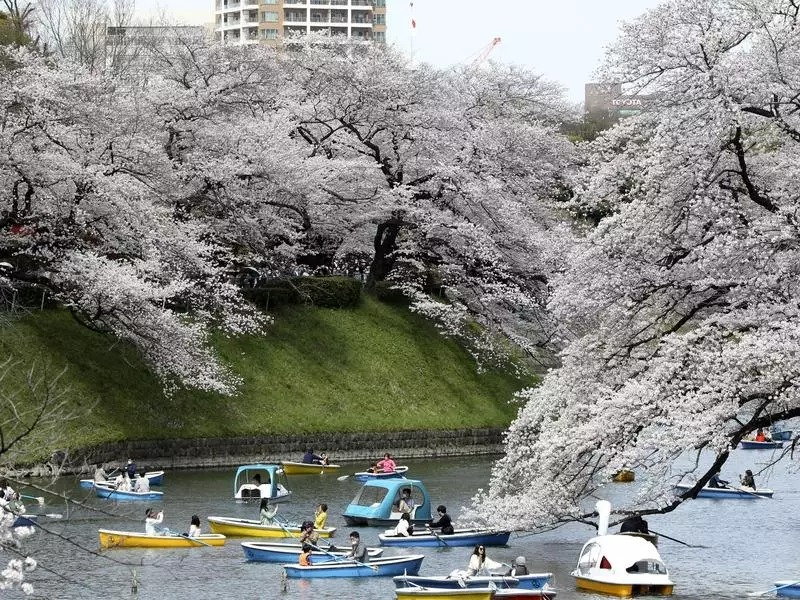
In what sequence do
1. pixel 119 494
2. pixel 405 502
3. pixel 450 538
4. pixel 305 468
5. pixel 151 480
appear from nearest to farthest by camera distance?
pixel 450 538
pixel 405 502
pixel 119 494
pixel 151 480
pixel 305 468

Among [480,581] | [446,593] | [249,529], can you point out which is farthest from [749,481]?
[446,593]

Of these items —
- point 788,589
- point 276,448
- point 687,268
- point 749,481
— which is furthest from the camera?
point 276,448

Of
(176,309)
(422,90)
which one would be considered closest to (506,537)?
(176,309)

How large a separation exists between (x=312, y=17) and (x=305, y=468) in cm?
11062

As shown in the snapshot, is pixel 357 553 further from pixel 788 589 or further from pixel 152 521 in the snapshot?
pixel 788 589

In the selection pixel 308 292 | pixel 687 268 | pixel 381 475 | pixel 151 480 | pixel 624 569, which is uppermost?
pixel 687 268

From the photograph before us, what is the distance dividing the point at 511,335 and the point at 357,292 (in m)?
7.83

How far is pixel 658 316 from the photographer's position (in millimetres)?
26375

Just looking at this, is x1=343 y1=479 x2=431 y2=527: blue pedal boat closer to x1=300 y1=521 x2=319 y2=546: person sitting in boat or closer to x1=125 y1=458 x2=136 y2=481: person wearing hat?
x1=300 y1=521 x2=319 y2=546: person sitting in boat

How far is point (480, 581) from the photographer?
81.8 ft

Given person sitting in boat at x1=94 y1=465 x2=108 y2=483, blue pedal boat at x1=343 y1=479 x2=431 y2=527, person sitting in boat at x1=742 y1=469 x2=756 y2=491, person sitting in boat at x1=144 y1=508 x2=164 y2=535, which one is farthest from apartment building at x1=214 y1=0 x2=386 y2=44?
person sitting in boat at x1=144 y1=508 x2=164 y2=535

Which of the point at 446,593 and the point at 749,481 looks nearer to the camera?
the point at 446,593

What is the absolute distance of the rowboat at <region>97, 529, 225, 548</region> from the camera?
31.1m

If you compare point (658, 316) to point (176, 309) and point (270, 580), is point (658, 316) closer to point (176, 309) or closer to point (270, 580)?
point (270, 580)
